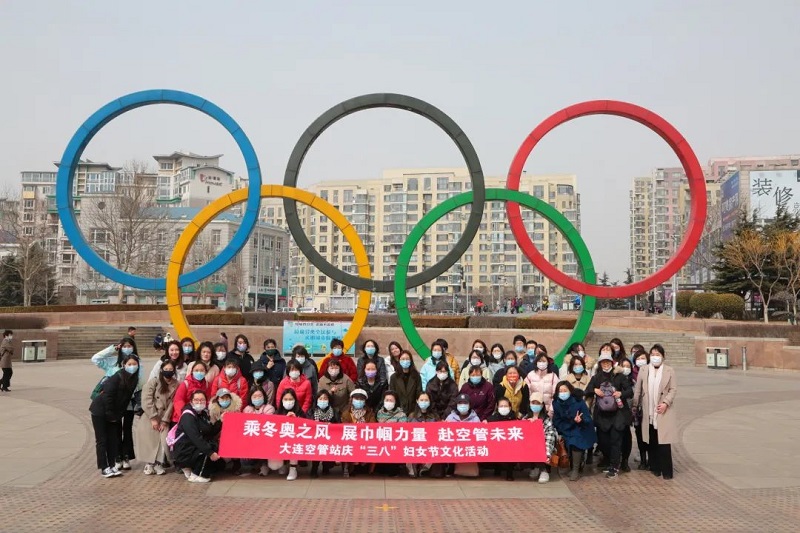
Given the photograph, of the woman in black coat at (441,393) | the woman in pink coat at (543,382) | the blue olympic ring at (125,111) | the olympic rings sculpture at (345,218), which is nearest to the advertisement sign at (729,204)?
the olympic rings sculpture at (345,218)

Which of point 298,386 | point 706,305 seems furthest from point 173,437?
point 706,305

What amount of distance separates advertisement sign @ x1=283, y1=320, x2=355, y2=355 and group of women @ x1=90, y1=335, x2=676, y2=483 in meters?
11.5

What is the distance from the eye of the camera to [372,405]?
30.3 feet

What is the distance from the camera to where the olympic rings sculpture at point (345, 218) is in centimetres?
1473

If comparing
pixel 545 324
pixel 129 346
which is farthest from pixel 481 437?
pixel 545 324

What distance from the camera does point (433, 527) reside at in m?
6.64

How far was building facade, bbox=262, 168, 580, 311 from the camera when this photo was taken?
9656 cm

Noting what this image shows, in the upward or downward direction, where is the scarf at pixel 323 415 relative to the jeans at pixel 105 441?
upward

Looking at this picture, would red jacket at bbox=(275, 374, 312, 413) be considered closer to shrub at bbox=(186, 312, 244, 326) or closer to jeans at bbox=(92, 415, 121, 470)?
jeans at bbox=(92, 415, 121, 470)

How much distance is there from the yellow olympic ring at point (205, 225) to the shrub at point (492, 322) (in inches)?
504

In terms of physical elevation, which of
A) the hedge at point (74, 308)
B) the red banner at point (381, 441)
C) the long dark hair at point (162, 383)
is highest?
the hedge at point (74, 308)

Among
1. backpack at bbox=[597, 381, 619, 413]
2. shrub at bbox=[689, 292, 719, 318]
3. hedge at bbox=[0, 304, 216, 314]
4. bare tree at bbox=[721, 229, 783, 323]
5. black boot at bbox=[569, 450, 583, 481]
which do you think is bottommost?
black boot at bbox=[569, 450, 583, 481]

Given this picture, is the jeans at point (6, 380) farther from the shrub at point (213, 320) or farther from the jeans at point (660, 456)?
the jeans at point (660, 456)

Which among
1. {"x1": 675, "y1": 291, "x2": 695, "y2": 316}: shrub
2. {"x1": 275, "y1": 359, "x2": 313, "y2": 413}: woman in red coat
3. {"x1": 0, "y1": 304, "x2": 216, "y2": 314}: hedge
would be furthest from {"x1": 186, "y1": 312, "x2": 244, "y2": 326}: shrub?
{"x1": 675, "y1": 291, "x2": 695, "y2": 316}: shrub
